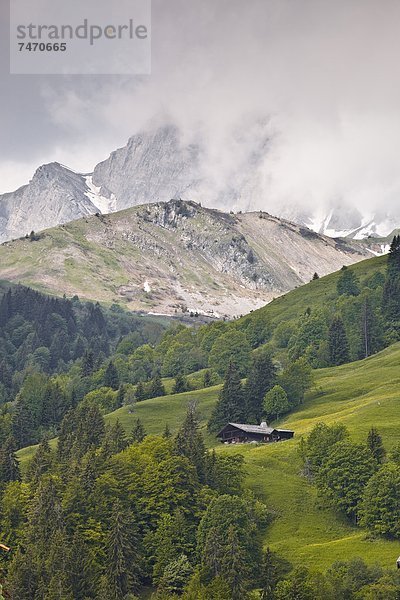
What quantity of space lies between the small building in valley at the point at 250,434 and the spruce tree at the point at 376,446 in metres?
27.7

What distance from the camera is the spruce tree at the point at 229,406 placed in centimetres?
15588

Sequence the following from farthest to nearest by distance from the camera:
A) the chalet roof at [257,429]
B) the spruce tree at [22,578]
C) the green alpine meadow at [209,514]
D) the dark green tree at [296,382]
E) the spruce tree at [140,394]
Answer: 1. the spruce tree at [140,394]
2. the dark green tree at [296,382]
3. the chalet roof at [257,429]
4. the green alpine meadow at [209,514]
5. the spruce tree at [22,578]

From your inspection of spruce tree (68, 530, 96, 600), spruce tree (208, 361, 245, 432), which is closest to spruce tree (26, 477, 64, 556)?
spruce tree (68, 530, 96, 600)

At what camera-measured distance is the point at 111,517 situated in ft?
312

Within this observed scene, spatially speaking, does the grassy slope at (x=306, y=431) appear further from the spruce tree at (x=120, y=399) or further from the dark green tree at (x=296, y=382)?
the spruce tree at (x=120, y=399)

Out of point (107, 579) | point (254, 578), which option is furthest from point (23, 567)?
point (254, 578)

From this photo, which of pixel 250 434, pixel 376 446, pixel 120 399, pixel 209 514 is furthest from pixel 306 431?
pixel 120 399

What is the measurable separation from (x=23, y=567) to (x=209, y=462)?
3107 centimetres

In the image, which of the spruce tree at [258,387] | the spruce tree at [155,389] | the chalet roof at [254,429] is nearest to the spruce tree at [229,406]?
the spruce tree at [258,387]

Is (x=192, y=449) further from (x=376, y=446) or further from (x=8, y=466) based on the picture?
(x=8, y=466)

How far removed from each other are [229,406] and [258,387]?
1021cm

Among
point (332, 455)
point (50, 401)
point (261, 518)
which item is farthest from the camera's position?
point (50, 401)

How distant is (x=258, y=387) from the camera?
166 meters

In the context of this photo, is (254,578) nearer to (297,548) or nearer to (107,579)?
(297,548)
